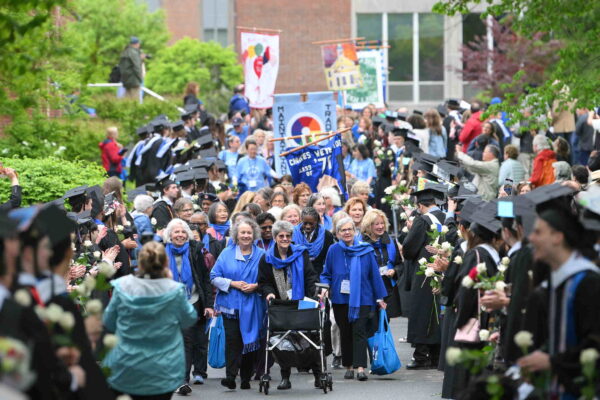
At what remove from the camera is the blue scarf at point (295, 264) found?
49.7 ft

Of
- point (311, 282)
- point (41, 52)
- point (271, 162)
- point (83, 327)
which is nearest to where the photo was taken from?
point (83, 327)

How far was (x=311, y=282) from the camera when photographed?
15281 mm

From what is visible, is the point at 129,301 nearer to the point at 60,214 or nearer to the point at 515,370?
the point at 60,214

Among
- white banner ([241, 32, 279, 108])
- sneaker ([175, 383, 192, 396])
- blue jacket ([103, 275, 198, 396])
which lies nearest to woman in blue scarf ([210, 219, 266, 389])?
sneaker ([175, 383, 192, 396])

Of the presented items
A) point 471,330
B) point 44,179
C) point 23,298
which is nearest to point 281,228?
point 471,330

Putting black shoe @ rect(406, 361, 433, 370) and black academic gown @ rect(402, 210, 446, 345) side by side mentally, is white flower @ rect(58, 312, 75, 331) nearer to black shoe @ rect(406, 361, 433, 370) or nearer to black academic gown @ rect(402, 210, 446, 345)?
black academic gown @ rect(402, 210, 446, 345)

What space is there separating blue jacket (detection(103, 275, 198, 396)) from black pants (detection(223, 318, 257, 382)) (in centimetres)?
493

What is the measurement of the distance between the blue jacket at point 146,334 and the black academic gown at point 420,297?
657 centimetres

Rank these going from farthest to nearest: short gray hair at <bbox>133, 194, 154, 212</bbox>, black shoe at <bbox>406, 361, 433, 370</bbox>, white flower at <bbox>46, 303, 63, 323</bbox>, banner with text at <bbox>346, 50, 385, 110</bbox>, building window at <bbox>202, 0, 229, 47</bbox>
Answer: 1. building window at <bbox>202, 0, 229, 47</bbox>
2. banner with text at <bbox>346, 50, 385, 110</bbox>
3. short gray hair at <bbox>133, 194, 154, 212</bbox>
4. black shoe at <bbox>406, 361, 433, 370</bbox>
5. white flower at <bbox>46, 303, 63, 323</bbox>

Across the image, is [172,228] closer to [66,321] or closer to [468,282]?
[468,282]

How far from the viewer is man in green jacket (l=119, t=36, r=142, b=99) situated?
35.3 metres

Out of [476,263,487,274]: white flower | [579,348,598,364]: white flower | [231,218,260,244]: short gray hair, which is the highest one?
[476,263,487,274]: white flower

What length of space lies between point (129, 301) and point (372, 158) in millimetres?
17879

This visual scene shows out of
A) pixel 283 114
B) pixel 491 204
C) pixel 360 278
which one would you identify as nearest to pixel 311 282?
pixel 360 278
